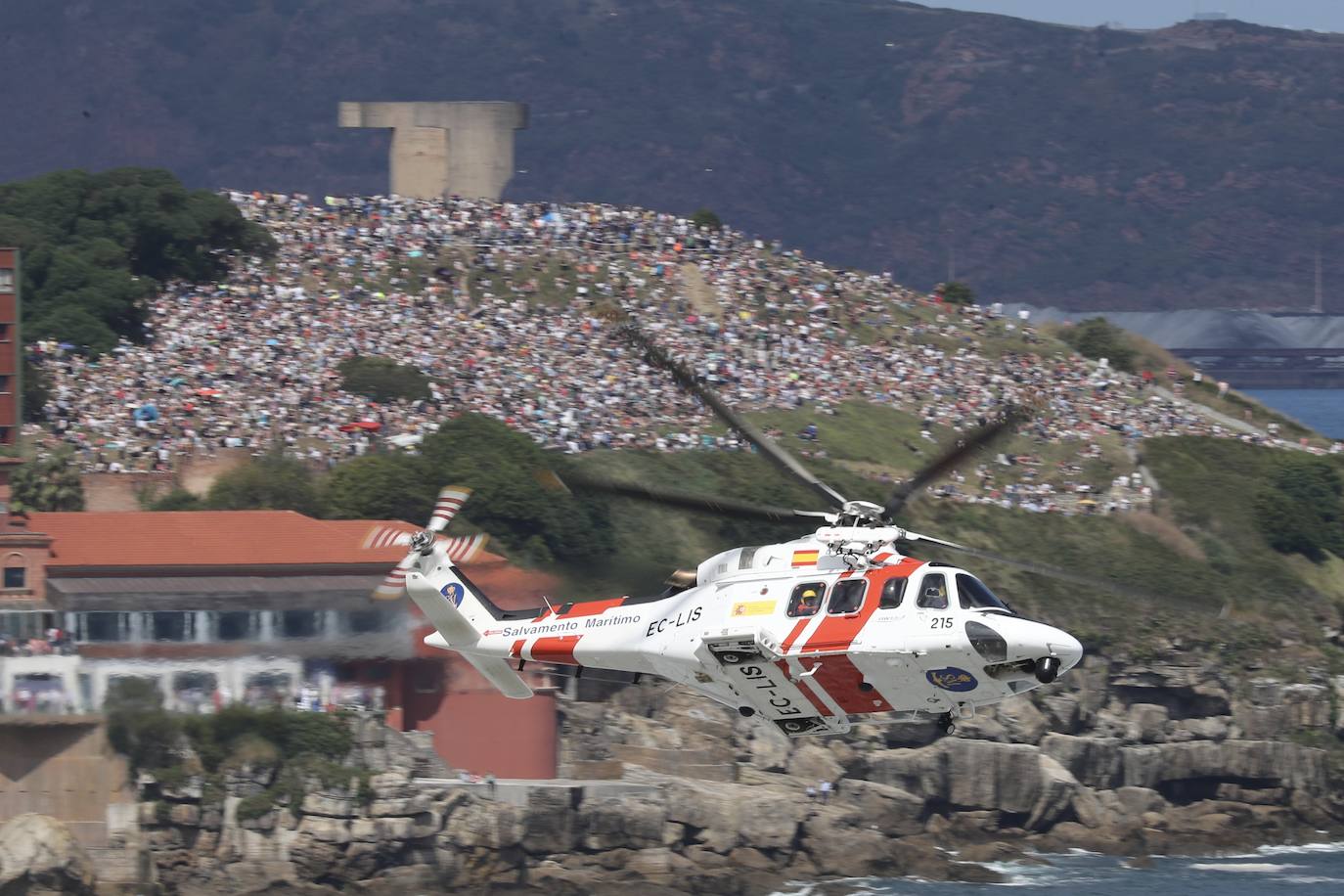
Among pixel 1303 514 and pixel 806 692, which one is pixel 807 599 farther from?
pixel 1303 514

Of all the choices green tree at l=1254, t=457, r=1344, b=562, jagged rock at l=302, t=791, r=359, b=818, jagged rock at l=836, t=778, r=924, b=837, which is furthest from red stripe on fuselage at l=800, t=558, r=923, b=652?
green tree at l=1254, t=457, r=1344, b=562

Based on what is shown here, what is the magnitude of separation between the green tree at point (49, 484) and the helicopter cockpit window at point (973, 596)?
60.2m

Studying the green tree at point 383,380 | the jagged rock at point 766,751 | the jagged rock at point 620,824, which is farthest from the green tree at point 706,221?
the jagged rock at point 620,824

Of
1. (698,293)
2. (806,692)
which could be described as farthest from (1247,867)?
(806,692)

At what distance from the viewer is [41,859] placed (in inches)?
3029

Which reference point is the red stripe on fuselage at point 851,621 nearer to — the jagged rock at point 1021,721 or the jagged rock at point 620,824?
the jagged rock at point 620,824

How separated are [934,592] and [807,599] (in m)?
2.19

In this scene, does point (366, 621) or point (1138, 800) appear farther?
point (1138, 800)

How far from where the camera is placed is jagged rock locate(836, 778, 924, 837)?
91.5m

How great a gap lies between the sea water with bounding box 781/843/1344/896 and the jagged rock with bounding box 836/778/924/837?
371cm

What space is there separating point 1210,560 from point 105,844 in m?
57.4

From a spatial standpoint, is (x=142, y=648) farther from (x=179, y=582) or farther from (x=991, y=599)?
(x=991, y=599)

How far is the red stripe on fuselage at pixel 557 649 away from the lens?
4250cm

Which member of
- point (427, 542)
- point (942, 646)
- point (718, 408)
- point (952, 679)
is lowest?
point (952, 679)
